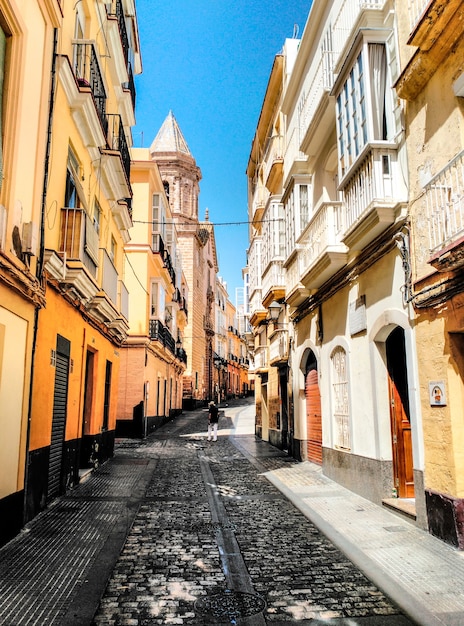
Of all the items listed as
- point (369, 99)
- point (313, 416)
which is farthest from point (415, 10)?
point (313, 416)

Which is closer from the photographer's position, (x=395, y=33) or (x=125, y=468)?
(x=395, y=33)

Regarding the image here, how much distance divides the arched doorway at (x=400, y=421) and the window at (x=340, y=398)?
1.47 metres

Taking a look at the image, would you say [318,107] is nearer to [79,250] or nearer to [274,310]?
[79,250]

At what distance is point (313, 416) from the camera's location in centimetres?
1208

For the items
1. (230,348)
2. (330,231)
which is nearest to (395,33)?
(330,231)

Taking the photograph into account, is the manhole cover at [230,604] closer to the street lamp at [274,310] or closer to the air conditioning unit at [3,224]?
the air conditioning unit at [3,224]

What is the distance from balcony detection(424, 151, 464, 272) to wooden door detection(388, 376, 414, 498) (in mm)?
2843

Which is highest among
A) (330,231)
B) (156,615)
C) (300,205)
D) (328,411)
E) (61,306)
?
(300,205)

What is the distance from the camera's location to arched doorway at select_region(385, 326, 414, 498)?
24.5 feet

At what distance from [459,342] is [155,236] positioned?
1775 centimetres

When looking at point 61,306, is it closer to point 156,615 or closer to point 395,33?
point 156,615

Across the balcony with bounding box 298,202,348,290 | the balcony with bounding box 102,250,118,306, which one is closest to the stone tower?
the balcony with bounding box 102,250,118,306

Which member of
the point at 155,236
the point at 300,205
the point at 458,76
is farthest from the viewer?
the point at 155,236

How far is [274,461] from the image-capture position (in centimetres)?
1299
